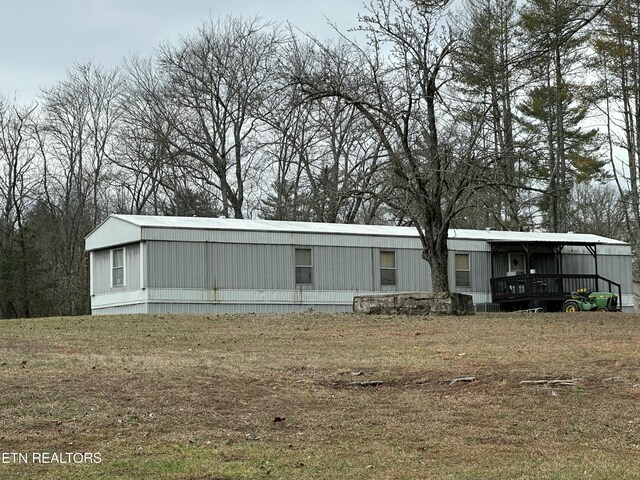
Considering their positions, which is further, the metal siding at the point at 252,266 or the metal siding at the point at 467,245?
the metal siding at the point at 467,245

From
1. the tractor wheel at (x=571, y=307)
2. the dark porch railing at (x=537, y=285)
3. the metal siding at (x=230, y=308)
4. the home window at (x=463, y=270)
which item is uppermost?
the home window at (x=463, y=270)

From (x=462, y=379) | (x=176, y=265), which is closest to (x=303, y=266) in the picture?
(x=176, y=265)

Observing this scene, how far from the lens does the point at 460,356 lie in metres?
14.6

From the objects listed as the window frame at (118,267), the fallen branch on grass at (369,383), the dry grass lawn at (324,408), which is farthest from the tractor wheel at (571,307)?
the fallen branch on grass at (369,383)

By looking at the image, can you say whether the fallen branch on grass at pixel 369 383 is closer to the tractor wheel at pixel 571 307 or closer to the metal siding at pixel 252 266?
the metal siding at pixel 252 266

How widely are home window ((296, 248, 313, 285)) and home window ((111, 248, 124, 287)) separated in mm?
4926

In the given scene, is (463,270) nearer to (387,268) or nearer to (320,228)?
(387,268)

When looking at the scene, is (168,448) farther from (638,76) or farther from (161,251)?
(638,76)

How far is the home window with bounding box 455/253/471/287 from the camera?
31.8 metres

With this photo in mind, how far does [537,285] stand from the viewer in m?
31.1

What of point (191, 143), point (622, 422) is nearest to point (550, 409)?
point (622, 422)

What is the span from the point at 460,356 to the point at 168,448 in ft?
22.4

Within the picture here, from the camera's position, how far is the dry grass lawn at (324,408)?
8.11m

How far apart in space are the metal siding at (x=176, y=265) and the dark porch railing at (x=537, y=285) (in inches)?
389
